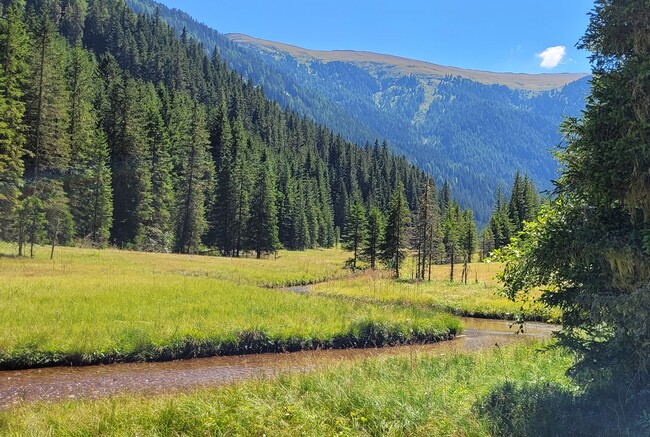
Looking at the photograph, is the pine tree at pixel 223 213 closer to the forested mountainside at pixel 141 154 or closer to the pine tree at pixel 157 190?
the forested mountainside at pixel 141 154

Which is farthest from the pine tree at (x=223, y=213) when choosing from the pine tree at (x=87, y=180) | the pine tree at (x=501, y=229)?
the pine tree at (x=501, y=229)

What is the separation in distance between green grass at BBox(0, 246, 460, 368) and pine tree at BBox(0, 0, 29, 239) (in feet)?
32.4

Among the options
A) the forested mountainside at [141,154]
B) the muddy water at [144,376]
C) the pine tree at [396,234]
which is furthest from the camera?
the pine tree at [396,234]

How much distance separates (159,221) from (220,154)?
32296 millimetres

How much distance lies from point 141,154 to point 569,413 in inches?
2411

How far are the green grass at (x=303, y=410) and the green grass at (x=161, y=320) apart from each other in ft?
19.5

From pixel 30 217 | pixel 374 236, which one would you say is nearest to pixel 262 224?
pixel 374 236

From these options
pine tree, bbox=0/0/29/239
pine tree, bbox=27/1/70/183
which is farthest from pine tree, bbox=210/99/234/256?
pine tree, bbox=0/0/29/239

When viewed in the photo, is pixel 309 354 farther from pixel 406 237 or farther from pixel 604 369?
pixel 406 237

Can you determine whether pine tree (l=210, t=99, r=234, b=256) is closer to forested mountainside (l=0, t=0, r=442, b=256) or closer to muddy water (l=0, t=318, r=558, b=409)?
forested mountainside (l=0, t=0, r=442, b=256)

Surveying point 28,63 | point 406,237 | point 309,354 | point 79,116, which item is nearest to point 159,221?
point 79,116

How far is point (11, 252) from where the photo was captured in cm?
3197

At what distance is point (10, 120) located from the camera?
120 feet

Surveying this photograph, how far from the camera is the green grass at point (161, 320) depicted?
14.3m
